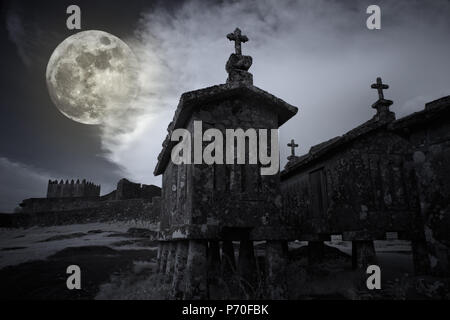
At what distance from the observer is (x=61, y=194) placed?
3559cm

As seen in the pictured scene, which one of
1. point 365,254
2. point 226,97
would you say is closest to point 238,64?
point 226,97

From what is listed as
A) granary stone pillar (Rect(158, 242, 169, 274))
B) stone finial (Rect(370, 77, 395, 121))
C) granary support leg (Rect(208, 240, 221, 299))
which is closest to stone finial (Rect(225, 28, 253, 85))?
granary support leg (Rect(208, 240, 221, 299))

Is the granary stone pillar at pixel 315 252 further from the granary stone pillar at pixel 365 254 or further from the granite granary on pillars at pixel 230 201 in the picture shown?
the granite granary on pillars at pixel 230 201

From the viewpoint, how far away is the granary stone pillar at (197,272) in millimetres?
4715

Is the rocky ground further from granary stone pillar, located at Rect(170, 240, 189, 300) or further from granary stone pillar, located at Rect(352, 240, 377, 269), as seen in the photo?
granary stone pillar, located at Rect(170, 240, 189, 300)

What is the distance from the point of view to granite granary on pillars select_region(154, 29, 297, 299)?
16.3 ft

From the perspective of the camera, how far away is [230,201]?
527cm

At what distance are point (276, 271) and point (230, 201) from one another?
1.55 m

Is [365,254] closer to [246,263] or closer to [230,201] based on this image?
[246,263]

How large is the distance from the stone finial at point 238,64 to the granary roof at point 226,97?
0.27 m

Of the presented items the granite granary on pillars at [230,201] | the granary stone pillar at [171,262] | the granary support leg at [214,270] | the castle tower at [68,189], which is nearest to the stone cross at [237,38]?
the granite granary on pillars at [230,201]

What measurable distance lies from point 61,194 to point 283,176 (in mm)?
34117

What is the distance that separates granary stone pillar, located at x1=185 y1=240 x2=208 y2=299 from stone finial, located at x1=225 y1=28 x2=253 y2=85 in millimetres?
3464

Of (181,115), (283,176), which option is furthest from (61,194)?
(181,115)
